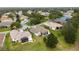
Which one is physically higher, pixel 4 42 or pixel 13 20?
pixel 13 20

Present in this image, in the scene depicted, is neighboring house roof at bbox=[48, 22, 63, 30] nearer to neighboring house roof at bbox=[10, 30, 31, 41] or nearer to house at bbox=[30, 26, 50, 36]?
house at bbox=[30, 26, 50, 36]

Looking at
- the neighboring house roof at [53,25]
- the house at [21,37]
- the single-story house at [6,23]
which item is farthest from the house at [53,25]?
the single-story house at [6,23]

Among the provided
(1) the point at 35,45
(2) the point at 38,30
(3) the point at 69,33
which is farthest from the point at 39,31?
(3) the point at 69,33

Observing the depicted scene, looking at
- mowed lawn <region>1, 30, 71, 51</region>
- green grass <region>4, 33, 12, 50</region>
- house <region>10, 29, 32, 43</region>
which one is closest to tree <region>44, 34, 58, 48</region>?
mowed lawn <region>1, 30, 71, 51</region>

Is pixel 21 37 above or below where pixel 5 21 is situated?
below

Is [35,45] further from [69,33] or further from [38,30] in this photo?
[69,33]

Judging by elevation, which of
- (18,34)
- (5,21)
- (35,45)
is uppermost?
(5,21)
